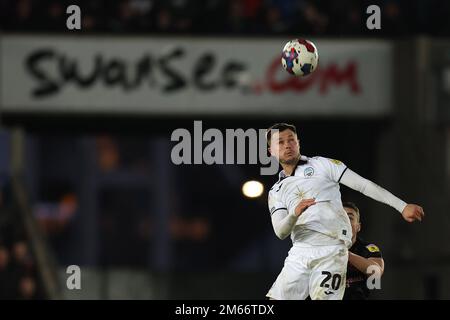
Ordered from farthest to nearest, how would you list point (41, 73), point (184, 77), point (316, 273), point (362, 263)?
point (184, 77) < point (41, 73) < point (362, 263) < point (316, 273)

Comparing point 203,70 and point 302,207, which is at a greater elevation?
point 203,70

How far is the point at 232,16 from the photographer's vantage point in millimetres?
28344

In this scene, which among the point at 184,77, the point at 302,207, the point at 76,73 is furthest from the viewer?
the point at 184,77

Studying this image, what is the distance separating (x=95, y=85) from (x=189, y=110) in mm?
2077

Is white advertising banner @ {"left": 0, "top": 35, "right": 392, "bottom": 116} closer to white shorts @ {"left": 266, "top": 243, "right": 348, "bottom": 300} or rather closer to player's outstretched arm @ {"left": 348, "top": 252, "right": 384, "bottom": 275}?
player's outstretched arm @ {"left": 348, "top": 252, "right": 384, "bottom": 275}

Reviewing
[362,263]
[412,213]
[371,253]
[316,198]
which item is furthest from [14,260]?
[412,213]

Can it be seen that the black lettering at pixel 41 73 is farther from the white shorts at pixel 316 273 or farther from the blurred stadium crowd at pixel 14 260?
the white shorts at pixel 316 273

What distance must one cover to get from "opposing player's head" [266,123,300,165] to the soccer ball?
909 millimetres

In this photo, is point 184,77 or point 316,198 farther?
point 184,77

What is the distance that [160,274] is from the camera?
91.1ft

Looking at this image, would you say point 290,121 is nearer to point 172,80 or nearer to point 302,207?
point 172,80

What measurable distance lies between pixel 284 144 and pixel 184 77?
54.5 feet

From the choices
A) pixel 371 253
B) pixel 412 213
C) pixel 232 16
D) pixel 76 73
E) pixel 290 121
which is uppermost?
pixel 232 16

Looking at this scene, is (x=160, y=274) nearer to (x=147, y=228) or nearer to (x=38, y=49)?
(x=38, y=49)
